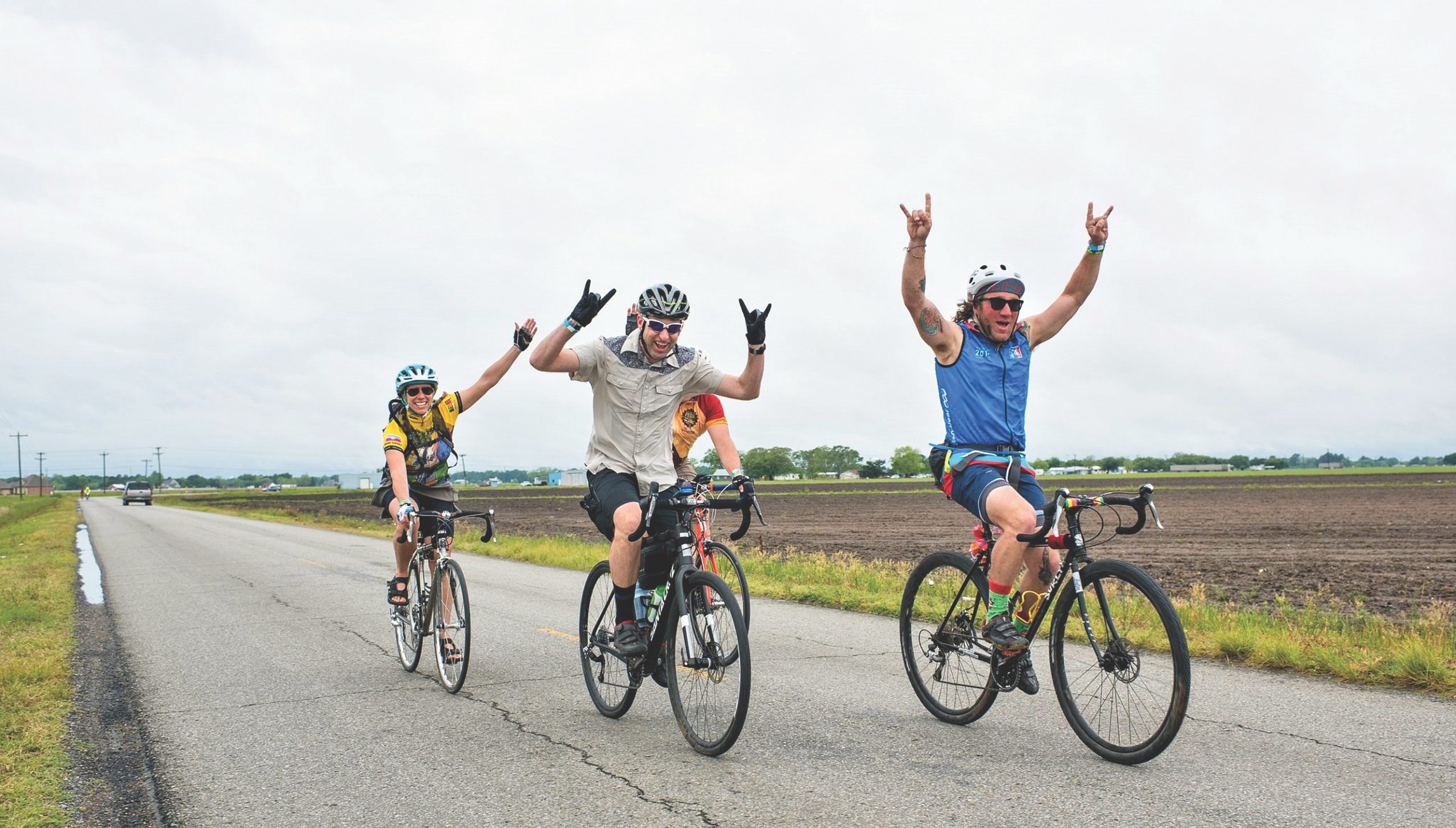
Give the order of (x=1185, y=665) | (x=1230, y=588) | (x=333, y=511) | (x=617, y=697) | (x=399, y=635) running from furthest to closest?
(x=333, y=511) < (x=1230, y=588) < (x=399, y=635) < (x=617, y=697) < (x=1185, y=665)

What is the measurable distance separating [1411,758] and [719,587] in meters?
3.23

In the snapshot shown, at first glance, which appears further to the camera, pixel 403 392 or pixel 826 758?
pixel 403 392

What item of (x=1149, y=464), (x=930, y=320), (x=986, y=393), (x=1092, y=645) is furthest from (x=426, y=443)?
(x=1149, y=464)

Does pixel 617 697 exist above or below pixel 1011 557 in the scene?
below

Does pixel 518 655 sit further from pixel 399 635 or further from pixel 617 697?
pixel 617 697

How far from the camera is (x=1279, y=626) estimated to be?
8.22 m

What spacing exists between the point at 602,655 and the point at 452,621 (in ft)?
4.87

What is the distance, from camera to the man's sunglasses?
16.4ft

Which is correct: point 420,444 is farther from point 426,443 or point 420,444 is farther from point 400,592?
point 400,592

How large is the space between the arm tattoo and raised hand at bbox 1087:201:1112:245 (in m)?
1.17

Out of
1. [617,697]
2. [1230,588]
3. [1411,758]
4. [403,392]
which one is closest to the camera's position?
[1411,758]

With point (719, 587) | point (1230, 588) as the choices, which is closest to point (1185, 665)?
point (719, 587)

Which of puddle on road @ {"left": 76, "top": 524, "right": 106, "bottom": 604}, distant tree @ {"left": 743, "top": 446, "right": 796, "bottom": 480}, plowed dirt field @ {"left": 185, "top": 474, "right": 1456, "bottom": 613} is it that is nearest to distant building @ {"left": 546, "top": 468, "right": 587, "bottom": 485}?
distant tree @ {"left": 743, "top": 446, "right": 796, "bottom": 480}

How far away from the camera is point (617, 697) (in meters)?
5.61
